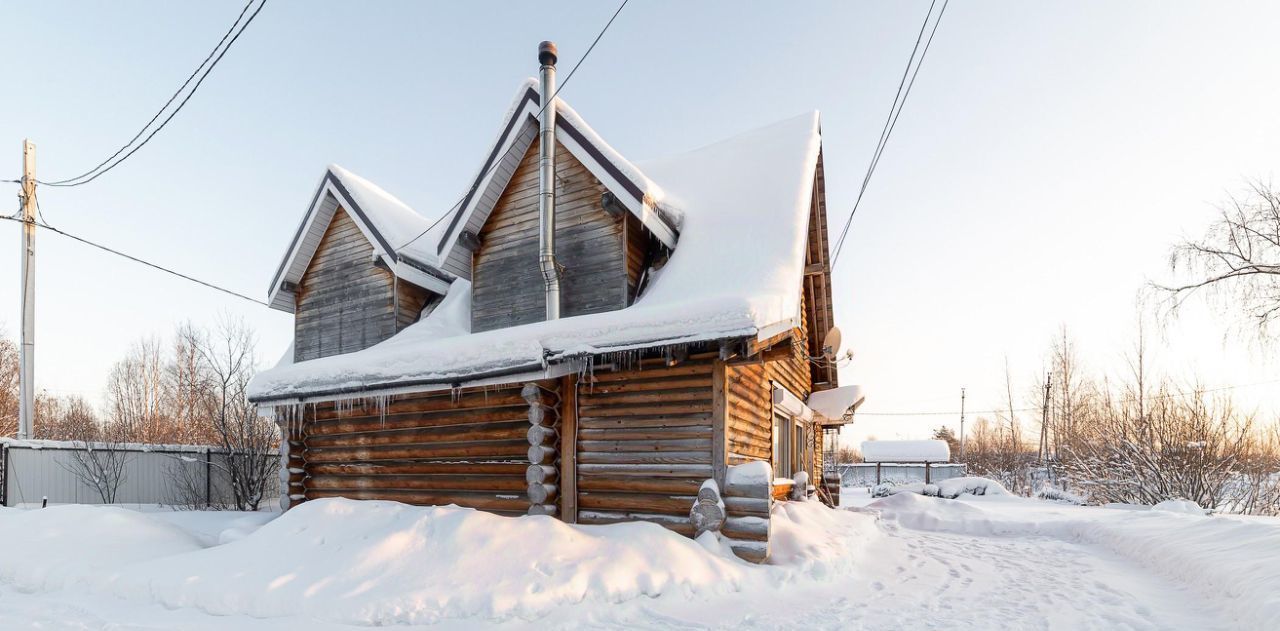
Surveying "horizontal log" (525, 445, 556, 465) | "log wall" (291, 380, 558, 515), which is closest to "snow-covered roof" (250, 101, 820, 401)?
"log wall" (291, 380, 558, 515)

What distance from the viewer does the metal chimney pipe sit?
9.91 meters

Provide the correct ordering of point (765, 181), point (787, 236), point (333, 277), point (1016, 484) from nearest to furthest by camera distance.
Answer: point (787, 236) → point (765, 181) → point (333, 277) → point (1016, 484)

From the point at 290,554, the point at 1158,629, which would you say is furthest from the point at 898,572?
the point at 290,554

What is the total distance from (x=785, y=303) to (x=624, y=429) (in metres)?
2.65

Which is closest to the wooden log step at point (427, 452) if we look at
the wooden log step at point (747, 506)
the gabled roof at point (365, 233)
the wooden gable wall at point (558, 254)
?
the wooden gable wall at point (558, 254)

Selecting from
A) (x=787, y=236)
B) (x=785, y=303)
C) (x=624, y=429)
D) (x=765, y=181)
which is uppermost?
(x=765, y=181)

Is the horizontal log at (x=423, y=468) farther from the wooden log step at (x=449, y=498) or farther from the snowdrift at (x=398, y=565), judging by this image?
the snowdrift at (x=398, y=565)

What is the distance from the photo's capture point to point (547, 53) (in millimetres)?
10430

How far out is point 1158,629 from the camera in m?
5.87

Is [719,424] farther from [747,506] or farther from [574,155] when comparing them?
[574,155]

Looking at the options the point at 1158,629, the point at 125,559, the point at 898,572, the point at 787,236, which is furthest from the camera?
the point at 787,236

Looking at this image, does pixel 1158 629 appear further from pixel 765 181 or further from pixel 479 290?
pixel 479 290

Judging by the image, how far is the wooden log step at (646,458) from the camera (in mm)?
7914

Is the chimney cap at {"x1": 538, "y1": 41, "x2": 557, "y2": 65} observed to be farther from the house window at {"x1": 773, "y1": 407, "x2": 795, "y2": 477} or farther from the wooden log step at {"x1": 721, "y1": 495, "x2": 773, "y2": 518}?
the wooden log step at {"x1": 721, "y1": 495, "x2": 773, "y2": 518}
